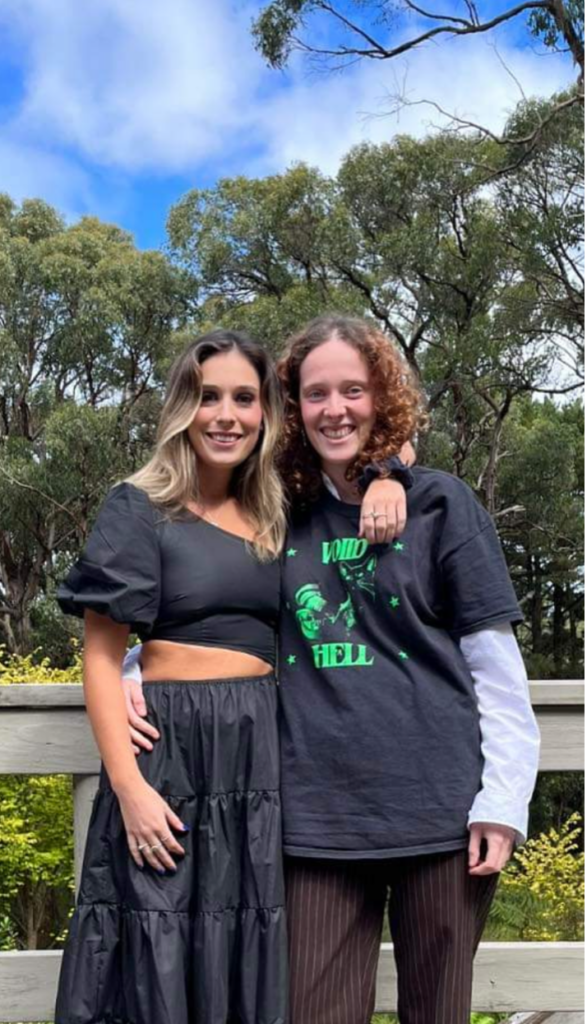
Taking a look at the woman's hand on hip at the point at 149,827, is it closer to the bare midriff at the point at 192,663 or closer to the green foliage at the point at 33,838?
the bare midriff at the point at 192,663

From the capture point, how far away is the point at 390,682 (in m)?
1.62

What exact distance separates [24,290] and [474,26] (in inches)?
361

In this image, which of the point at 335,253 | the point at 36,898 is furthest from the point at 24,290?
the point at 36,898

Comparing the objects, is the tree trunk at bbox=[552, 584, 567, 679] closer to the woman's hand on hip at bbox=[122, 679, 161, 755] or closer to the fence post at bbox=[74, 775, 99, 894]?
the fence post at bbox=[74, 775, 99, 894]

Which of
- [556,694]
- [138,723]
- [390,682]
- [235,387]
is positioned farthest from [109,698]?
[556,694]

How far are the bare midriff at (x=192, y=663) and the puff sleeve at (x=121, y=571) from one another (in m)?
0.05

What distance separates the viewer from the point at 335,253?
571 inches

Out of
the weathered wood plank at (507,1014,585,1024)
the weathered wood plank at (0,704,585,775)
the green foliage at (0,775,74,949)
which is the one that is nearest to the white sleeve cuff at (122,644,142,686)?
the weathered wood plank at (0,704,585,775)

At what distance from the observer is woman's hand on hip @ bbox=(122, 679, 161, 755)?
1596 mm

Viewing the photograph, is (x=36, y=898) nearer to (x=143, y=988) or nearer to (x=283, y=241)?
(x=143, y=988)

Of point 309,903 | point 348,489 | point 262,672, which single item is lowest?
point 309,903

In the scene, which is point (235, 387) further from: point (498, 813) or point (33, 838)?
point (33, 838)

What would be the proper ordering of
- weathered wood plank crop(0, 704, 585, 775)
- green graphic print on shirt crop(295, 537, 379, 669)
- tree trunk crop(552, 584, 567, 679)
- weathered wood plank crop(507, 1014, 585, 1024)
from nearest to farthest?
green graphic print on shirt crop(295, 537, 379, 669) → weathered wood plank crop(0, 704, 585, 775) → weathered wood plank crop(507, 1014, 585, 1024) → tree trunk crop(552, 584, 567, 679)

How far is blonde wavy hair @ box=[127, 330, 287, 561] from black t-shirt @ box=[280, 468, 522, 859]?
0.12 meters
